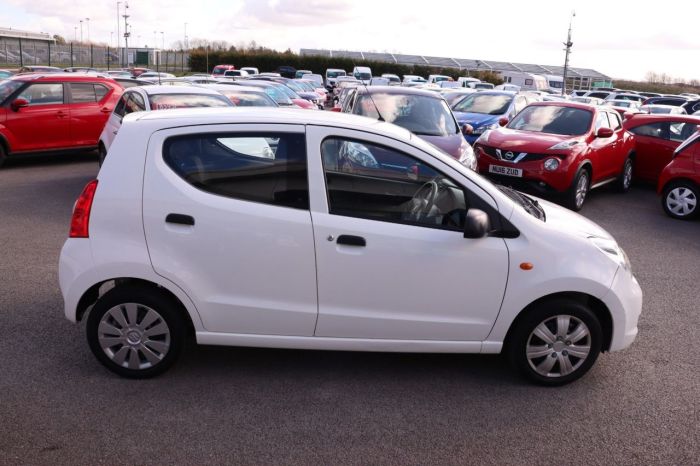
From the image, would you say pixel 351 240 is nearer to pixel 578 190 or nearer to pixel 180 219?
pixel 180 219

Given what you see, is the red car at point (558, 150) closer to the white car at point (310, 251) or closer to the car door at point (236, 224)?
the white car at point (310, 251)

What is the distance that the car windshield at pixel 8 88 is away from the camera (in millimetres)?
12117

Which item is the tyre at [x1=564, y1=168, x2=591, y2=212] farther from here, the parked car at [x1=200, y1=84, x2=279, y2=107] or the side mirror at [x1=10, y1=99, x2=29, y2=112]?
the side mirror at [x1=10, y1=99, x2=29, y2=112]

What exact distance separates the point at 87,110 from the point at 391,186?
34.3 feet

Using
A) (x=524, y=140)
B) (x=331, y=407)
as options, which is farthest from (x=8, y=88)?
(x=331, y=407)

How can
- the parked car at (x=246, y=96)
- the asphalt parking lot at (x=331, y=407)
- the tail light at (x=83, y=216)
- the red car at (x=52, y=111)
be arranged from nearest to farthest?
the asphalt parking lot at (x=331, y=407)
the tail light at (x=83, y=216)
the red car at (x=52, y=111)
the parked car at (x=246, y=96)

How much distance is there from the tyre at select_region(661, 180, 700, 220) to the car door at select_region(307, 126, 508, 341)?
7.48m

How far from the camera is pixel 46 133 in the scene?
1247 cm

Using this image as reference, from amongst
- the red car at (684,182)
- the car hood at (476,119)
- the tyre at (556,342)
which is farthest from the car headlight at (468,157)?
the car hood at (476,119)

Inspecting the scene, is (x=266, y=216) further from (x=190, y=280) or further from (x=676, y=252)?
(x=676, y=252)

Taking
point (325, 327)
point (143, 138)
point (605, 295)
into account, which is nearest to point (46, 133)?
point (143, 138)

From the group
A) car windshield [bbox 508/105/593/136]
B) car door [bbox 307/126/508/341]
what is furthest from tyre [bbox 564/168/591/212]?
car door [bbox 307/126/508/341]

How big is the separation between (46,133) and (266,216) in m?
10.1

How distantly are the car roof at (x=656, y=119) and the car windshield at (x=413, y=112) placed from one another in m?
4.84
